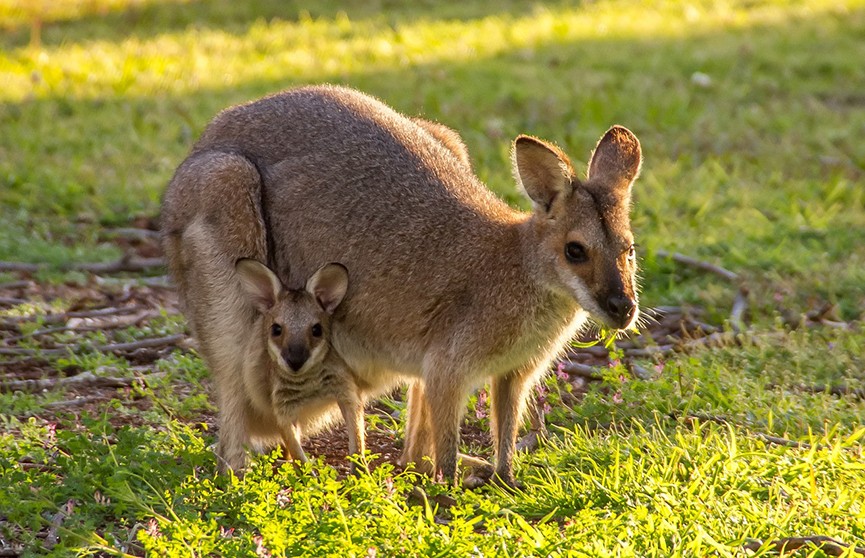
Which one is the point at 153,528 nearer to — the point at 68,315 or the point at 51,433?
the point at 51,433

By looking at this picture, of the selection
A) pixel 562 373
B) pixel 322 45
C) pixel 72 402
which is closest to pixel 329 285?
pixel 562 373

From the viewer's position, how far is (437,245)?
4832mm

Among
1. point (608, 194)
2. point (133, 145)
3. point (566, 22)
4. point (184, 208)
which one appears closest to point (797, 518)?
point (608, 194)

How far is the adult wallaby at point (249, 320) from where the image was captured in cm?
480

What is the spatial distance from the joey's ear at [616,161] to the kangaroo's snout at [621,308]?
522 mm

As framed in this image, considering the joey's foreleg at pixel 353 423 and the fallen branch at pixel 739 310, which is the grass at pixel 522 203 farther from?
the joey's foreleg at pixel 353 423

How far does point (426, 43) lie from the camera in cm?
1099

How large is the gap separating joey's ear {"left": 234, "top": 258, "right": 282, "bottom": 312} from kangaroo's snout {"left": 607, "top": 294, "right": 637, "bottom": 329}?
1351 mm

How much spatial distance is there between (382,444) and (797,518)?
199 cm

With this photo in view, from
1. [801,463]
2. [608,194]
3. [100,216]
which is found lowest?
[100,216]

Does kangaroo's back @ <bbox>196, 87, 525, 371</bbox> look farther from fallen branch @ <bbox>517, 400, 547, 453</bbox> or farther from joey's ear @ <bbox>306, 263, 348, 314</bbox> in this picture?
fallen branch @ <bbox>517, 400, 547, 453</bbox>

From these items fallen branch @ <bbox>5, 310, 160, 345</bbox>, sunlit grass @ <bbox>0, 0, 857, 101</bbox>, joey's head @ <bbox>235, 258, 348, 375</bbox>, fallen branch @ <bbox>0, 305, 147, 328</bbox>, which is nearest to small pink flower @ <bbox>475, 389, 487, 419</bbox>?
joey's head @ <bbox>235, 258, 348, 375</bbox>

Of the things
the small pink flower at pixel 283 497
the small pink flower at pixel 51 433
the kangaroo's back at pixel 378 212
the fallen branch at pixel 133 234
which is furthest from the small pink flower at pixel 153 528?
the fallen branch at pixel 133 234

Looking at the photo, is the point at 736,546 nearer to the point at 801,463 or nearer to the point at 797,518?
the point at 797,518
